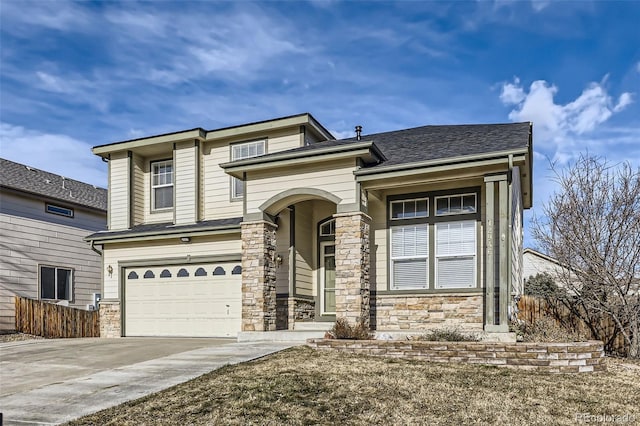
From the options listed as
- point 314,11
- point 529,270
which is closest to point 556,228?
point 314,11

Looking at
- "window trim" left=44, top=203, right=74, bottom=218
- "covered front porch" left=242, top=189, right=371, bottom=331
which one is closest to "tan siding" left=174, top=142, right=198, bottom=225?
"covered front porch" left=242, top=189, right=371, bottom=331

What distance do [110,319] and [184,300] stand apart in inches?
105

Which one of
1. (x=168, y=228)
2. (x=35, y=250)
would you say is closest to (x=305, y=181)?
(x=168, y=228)

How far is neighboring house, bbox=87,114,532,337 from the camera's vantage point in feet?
40.6

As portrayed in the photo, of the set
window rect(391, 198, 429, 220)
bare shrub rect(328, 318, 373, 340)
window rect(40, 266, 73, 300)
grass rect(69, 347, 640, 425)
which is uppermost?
window rect(391, 198, 429, 220)

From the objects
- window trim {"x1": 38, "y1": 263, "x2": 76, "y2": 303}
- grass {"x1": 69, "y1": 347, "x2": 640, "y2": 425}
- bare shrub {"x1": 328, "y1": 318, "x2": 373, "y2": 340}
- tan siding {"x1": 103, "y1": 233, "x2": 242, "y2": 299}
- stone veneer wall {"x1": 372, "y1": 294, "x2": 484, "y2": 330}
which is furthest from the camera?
window trim {"x1": 38, "y1": 263, "x2": 76, "y2": 303}

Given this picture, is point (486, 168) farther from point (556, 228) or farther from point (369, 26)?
point (369, 26)

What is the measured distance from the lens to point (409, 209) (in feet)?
44.2

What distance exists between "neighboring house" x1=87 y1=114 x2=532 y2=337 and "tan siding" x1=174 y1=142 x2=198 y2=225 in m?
0.04

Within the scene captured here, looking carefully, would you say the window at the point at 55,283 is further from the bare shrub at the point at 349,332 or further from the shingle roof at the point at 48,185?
the bare shrub at the point at 349,332

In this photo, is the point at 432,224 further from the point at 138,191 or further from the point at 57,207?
the point at 57,207

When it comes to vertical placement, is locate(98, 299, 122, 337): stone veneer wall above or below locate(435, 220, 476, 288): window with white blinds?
below

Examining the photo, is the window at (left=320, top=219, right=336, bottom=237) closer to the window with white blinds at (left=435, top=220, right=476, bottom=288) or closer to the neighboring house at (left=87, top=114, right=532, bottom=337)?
the neighboring house at (left=87, top=114, right=532, bottom=337)

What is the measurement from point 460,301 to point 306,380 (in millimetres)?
5687
